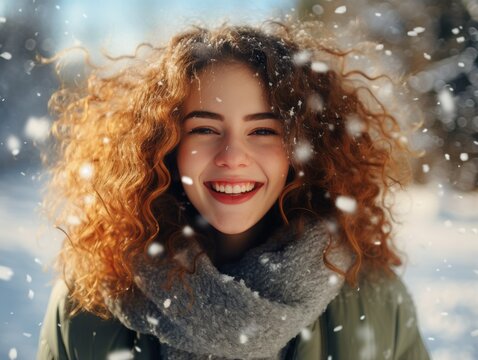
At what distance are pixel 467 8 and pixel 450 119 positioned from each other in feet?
4.49

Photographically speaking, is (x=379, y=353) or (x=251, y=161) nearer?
(x=251, y=161)

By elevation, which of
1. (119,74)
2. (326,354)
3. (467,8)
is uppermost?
(467,8)

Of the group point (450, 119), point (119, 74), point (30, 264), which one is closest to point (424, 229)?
point (450, 119)

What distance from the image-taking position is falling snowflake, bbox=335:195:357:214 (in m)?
2.10

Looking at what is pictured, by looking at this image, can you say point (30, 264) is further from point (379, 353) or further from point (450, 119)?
point (450, 119)

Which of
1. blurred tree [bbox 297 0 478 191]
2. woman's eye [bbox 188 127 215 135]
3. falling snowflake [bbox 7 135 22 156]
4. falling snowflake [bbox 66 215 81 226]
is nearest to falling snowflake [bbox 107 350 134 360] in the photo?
falling snowflake [bbox 66 215 81 226]

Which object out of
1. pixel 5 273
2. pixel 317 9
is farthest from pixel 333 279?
pixel 317 9

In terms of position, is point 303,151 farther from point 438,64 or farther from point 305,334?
point 438,64

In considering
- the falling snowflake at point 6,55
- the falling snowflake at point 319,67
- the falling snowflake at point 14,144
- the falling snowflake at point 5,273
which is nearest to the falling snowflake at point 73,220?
the falling snowflake at point 319,67

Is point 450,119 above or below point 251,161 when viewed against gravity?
above

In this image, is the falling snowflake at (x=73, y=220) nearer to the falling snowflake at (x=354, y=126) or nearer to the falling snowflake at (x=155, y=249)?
the falling snowflake at (x=155, y=249)

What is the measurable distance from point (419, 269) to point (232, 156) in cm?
333

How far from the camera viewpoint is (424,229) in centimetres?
583

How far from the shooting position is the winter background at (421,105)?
15.2ft
